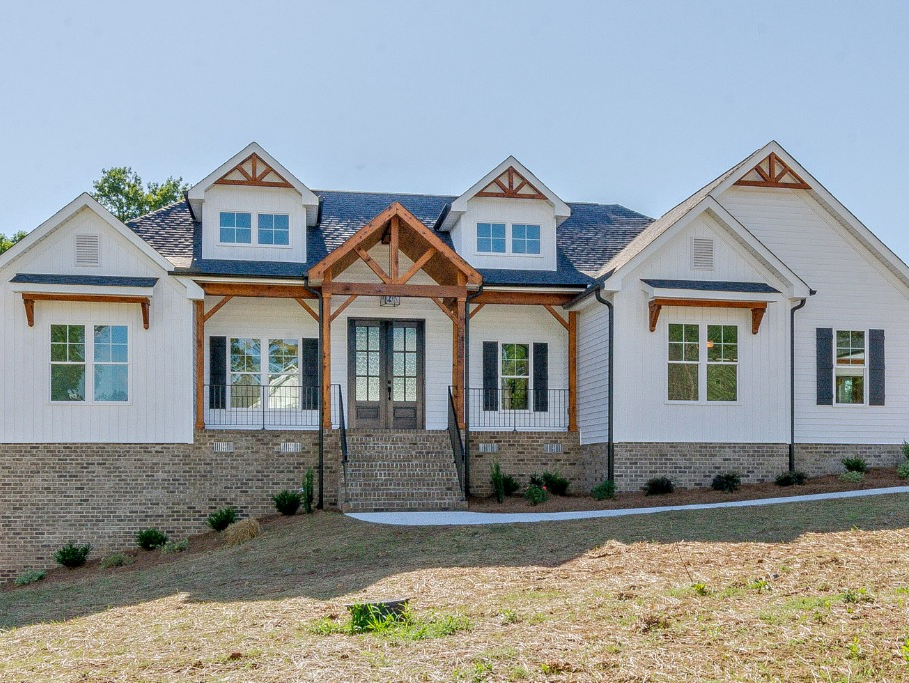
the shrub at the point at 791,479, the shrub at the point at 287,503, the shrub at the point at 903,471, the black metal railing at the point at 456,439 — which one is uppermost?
the black metal railing at the point at 456,439

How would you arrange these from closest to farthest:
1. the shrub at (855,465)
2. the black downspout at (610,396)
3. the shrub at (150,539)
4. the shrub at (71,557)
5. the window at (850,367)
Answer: the shrub at (71,557), the shrub at (150,539), the black downspout at (610,396), the shrub at (855,465), the window at (850,367)

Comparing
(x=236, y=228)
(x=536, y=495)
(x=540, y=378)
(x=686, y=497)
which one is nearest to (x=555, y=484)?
(x=536, y=495)

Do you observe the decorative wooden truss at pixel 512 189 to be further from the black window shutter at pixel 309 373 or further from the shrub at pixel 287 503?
the shrub at pixel 287 503

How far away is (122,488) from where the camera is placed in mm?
18672

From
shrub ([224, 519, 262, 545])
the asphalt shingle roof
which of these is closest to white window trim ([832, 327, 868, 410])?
the asphalt shingle roof

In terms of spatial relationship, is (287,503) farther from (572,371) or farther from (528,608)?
(528,608)

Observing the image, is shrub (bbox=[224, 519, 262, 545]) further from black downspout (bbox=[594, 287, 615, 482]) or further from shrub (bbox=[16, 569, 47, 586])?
black downspout (bbox=[594, 287, 615, 482])

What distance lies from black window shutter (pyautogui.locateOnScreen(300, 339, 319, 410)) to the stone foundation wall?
143 cm

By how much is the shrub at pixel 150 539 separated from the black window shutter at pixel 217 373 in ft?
9.36

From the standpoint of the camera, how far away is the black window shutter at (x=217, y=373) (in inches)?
797

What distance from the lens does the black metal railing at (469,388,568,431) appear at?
2106cm

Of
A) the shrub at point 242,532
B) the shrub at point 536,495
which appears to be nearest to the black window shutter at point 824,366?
the shrub at point 536,495

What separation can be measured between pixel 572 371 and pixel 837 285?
215 inches

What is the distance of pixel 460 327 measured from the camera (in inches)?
778
